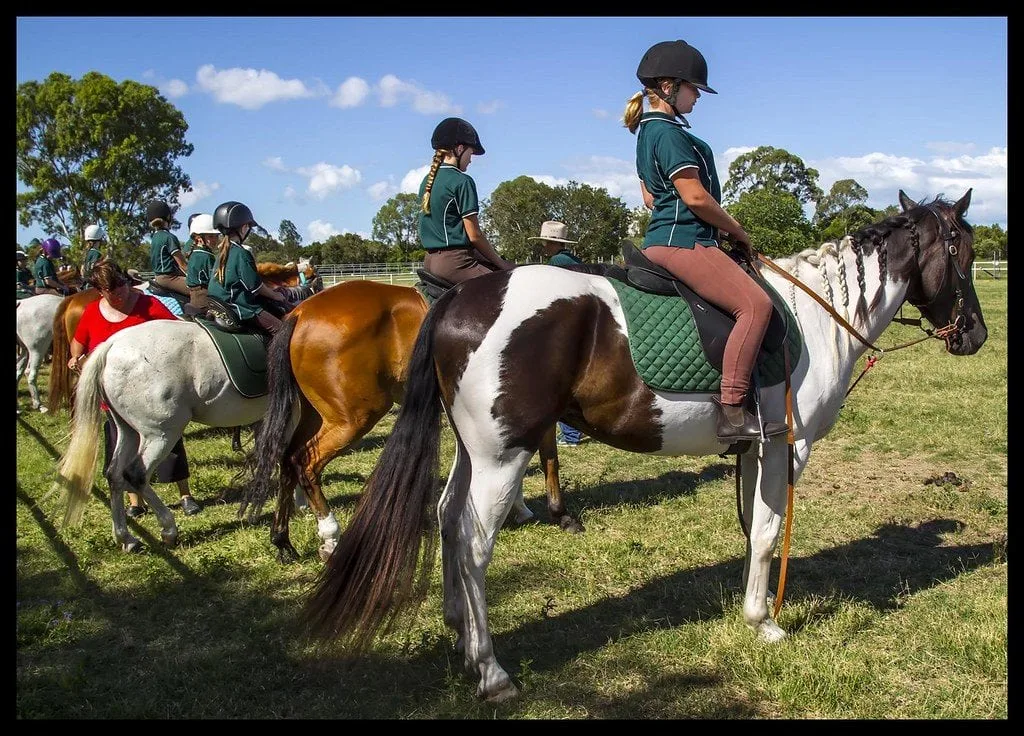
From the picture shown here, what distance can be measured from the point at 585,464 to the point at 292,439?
346 centimetres

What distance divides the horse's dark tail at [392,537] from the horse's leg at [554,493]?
7.95 ft

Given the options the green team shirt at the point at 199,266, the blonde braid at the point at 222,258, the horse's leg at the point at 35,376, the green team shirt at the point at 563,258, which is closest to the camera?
the blonde braid at the point at 222,258

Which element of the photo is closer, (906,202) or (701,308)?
(701,308)

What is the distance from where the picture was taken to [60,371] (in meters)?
9.75

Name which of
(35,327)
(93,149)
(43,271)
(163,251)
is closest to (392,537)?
(163,251)

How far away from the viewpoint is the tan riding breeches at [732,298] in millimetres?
3697

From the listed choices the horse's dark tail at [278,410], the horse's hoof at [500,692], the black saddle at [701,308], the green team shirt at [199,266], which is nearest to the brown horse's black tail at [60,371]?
the green team shirt at [199,266]

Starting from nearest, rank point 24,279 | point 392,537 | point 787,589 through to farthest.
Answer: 1. point 392,537
2. point 787,589
3. point 24,279

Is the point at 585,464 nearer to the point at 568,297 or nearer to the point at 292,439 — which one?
the point at 292,439

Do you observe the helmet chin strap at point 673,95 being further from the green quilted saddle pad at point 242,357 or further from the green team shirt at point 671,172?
the green quilted saddle pad at point 242,357

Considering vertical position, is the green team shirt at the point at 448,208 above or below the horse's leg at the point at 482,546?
above

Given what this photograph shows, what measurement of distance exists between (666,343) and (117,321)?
17.0 ft

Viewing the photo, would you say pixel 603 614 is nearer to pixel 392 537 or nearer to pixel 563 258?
pixel 392 537
